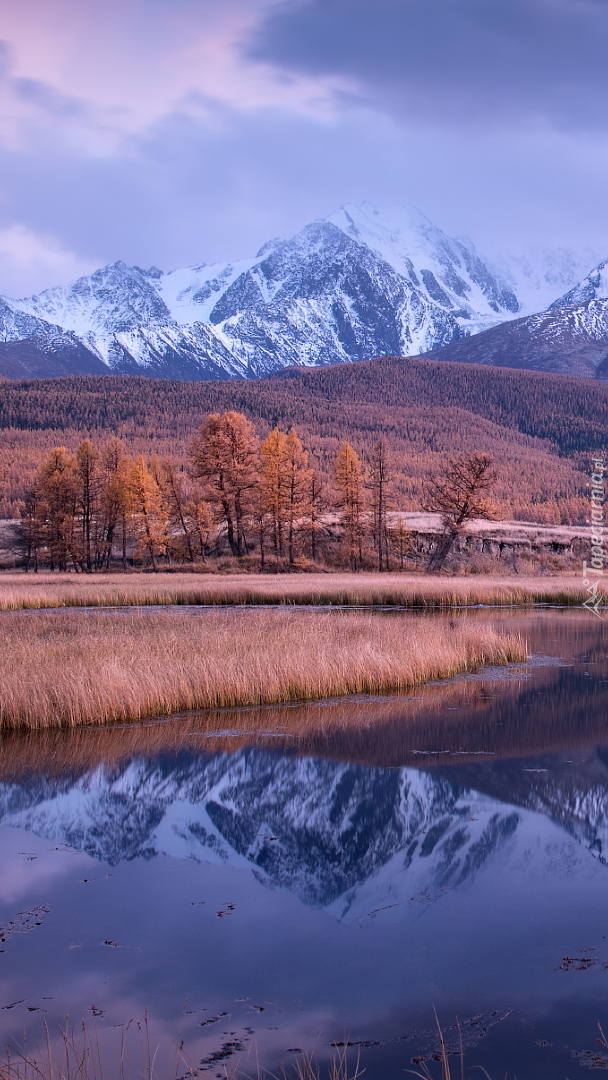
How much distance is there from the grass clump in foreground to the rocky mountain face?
9.94 feet

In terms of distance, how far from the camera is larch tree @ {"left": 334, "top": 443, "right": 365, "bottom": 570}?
6400cm

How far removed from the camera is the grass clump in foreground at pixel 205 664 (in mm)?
16766

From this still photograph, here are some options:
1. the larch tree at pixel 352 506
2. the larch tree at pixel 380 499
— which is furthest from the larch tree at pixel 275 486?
the larch tree at pixel 380 499

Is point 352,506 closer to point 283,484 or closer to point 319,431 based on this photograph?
point 283,484

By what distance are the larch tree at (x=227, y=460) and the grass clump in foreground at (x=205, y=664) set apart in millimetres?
38469

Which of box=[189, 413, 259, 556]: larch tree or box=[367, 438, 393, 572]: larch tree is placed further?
box=[367, 438, 393, 572]: larch tree

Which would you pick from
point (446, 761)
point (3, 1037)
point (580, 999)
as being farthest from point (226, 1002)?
point (446, 761)

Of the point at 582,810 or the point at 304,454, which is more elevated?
the point at 304,454

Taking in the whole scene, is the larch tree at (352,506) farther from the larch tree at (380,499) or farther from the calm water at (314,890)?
the calm water at (314,890)

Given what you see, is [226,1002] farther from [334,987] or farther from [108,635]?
[108,635]

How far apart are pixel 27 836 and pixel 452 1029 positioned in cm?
623

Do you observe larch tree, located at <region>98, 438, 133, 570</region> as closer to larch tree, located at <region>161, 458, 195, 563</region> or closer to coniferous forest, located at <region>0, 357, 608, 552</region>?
coniferous forest, located at <region>0, 357, 608, 552</region>

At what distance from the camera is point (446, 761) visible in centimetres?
1413

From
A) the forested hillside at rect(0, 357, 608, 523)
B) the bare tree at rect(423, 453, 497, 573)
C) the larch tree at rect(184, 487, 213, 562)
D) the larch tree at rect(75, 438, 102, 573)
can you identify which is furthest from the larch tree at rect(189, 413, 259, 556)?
the forested hillside at rect(0, 357, 608, 523)
